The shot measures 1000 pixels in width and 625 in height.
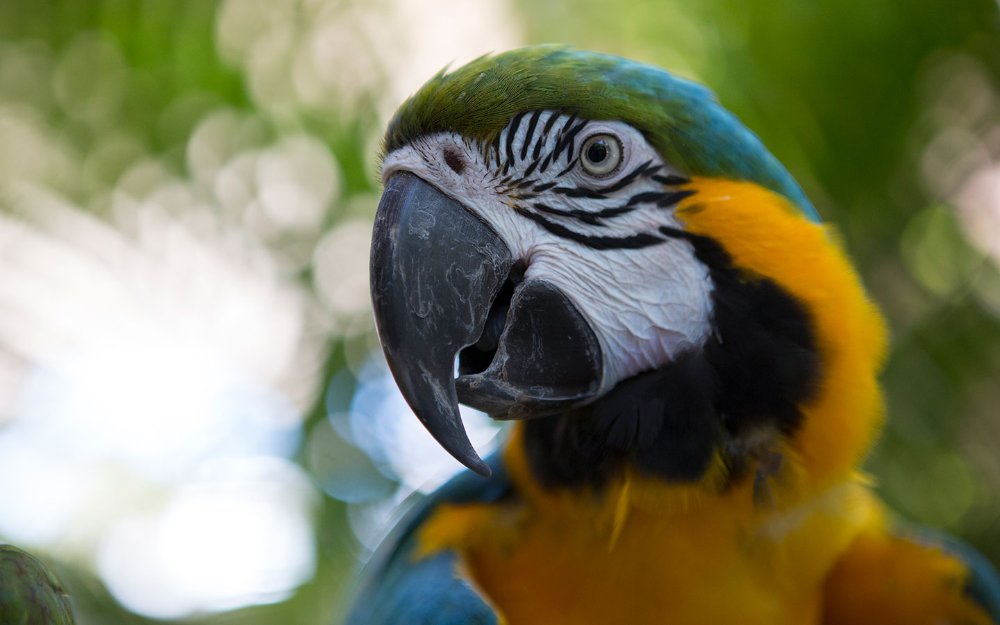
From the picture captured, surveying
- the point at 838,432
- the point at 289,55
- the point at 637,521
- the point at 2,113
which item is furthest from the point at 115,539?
the point at 838,432

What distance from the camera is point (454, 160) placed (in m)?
1.40

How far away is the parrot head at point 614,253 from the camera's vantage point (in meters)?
1.38

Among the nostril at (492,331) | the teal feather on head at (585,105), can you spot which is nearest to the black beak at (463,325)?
the nostril at (492,331)

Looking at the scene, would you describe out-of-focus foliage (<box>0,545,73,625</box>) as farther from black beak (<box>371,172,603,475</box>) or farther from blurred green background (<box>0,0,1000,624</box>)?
blurred green background (<box>0,0,1000,624</box>)

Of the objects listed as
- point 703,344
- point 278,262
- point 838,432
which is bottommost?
point 278,262

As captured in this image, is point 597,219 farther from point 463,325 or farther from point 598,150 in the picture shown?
point 463,325

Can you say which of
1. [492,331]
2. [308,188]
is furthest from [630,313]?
[308,188]

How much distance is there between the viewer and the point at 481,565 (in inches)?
67.2

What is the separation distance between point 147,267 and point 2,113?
0.82m

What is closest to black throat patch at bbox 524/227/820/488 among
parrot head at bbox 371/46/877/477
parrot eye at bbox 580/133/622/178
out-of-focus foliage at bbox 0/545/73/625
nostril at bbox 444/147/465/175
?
parrot head at bbox 371/46/877/477

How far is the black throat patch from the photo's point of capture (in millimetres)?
1380

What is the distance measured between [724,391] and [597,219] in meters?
0.34

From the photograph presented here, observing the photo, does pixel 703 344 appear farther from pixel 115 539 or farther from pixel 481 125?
pixel 115 539

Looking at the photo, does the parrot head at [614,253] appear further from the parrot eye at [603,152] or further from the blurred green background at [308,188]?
the blurred green background at [308,188]
